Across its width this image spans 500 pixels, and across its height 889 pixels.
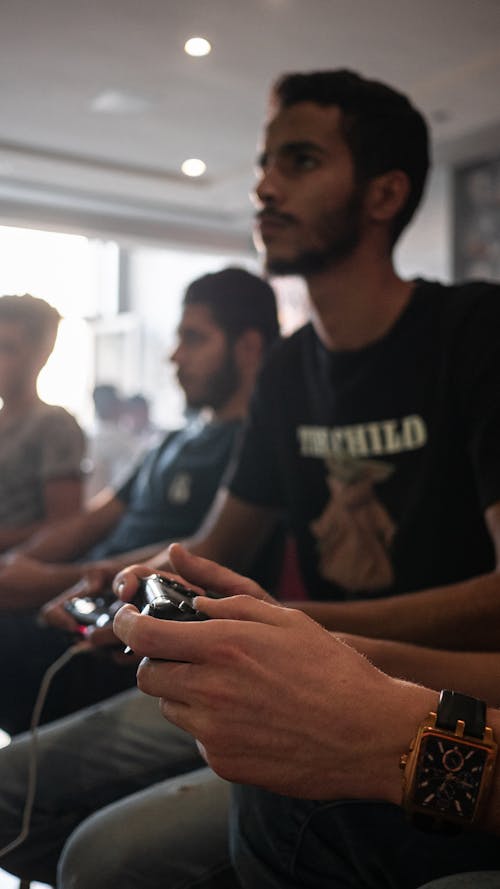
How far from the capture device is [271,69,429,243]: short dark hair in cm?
128

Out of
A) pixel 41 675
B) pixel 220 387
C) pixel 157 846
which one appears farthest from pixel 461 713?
pixel 220 387

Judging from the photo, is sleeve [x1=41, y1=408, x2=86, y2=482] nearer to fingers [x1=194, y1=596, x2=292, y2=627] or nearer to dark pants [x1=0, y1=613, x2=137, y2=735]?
dark pants [x1=0, y1=613, x2=137, y2=735]

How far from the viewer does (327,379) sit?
3.91 ft

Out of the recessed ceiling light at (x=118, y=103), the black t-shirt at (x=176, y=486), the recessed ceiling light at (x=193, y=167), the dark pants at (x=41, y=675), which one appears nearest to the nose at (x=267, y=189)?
the black t-shirt at (x=176, y=486)

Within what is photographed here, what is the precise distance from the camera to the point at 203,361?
1.84 meters

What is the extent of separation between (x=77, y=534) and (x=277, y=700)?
1396 mm

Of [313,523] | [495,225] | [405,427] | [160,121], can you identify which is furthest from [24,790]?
[495,225]

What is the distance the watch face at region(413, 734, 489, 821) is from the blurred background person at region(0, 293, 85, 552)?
156 cm

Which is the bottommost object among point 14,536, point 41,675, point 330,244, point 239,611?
point 41,675

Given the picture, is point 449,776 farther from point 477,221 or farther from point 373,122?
point 477,221

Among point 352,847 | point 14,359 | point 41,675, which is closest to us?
point 352,847

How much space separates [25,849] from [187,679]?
0.67m

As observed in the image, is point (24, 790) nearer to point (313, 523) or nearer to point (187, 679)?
point (313, 523)

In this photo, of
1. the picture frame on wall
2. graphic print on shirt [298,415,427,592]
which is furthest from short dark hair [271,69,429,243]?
the picture frame on wall
